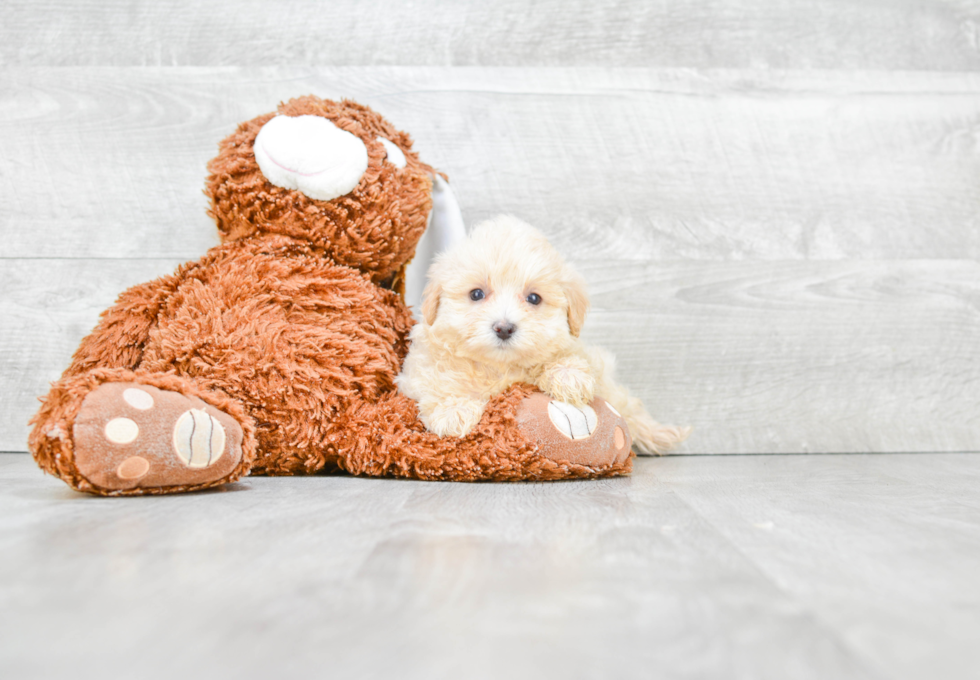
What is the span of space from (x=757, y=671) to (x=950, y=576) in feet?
0.84

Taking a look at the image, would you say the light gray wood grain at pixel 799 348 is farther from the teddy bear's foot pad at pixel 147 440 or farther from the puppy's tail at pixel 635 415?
the teddy bear's foot pad at pixel 147 440

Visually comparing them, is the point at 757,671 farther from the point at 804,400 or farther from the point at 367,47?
the point at 367,47

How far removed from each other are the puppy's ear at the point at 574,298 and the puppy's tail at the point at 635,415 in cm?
6

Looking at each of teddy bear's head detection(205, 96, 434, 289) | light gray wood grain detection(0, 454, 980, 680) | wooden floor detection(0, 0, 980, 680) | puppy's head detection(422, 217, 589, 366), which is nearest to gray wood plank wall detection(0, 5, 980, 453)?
wooden floor detection(0, 0, 980, 680)

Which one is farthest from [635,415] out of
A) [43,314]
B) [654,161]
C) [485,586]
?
[43,314]

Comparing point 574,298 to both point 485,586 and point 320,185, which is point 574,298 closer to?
point 320,185

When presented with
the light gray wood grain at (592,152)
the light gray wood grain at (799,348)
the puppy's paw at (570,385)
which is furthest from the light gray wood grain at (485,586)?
the light gray wood grain at (592,152)

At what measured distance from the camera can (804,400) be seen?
4.37ft

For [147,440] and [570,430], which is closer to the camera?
[147,440]

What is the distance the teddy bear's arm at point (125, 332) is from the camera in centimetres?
98

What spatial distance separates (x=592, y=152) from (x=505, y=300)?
0.54 meters

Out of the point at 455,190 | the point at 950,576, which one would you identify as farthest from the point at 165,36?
the point at 950,576

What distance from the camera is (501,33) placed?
133 cm

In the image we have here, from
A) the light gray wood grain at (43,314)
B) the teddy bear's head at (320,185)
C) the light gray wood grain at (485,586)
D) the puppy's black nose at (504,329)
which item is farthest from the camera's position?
the light gray wood grain at (43,314)
